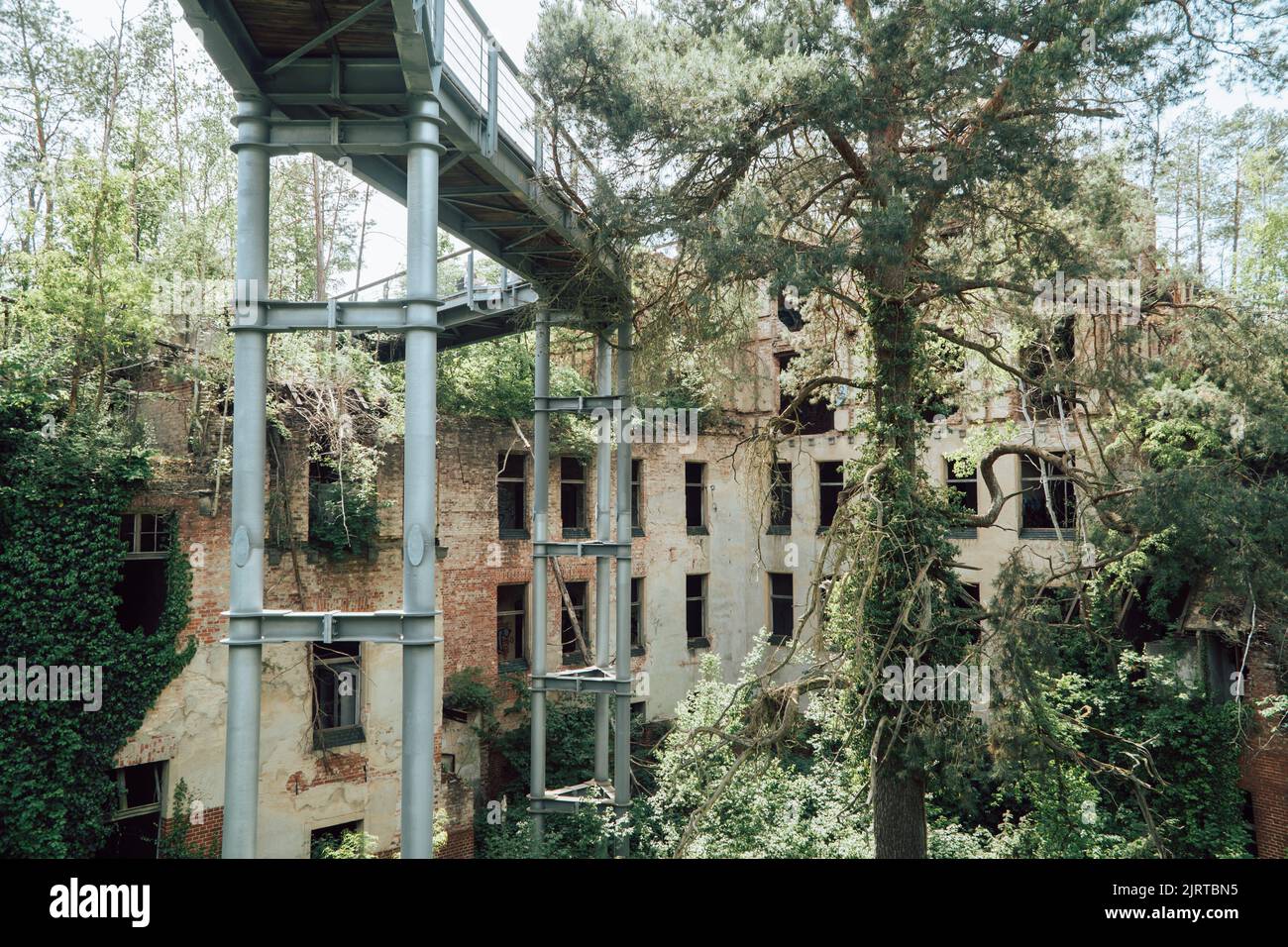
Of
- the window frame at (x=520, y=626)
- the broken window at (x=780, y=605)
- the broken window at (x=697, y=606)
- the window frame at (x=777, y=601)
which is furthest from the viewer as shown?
the broken window at (x=780, y=605)

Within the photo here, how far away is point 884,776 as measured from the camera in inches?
364

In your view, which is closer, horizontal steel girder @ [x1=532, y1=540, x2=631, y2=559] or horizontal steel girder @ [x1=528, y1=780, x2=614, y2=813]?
→ horizontal steel girder @ [x1=528, y1=780, x2=614, y2=813]

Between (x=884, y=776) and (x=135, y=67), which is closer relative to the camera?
(x=884, y=776)

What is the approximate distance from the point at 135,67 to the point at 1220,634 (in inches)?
794

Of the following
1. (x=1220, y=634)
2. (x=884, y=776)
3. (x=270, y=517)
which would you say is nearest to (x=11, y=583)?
(x=270, y=517)

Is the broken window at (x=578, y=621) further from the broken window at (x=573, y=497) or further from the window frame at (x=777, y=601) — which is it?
the window frame at (x=777, y=601)

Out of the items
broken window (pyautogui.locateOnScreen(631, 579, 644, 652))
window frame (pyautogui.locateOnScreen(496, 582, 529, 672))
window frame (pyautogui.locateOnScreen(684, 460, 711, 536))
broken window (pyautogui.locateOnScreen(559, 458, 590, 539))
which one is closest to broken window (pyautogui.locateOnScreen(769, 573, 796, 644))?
window frame (pyautogui.locateOnScreen(684, 460, 711, 536))

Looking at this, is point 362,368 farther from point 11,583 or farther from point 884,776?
point 884,776

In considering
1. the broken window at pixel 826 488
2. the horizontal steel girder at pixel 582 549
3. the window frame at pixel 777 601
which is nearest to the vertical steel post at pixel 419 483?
the horizontal steel girder at pixel 582 549

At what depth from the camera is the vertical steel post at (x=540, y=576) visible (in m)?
12.0

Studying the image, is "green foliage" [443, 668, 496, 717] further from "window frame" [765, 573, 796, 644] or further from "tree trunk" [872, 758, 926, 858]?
Result: "window frame" [765, 573, 796, 644]

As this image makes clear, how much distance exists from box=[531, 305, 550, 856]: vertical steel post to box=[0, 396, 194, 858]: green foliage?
16.7 feet

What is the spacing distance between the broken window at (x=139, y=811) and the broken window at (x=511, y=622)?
7240 millimetres

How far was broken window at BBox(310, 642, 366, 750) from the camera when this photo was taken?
504 inches
